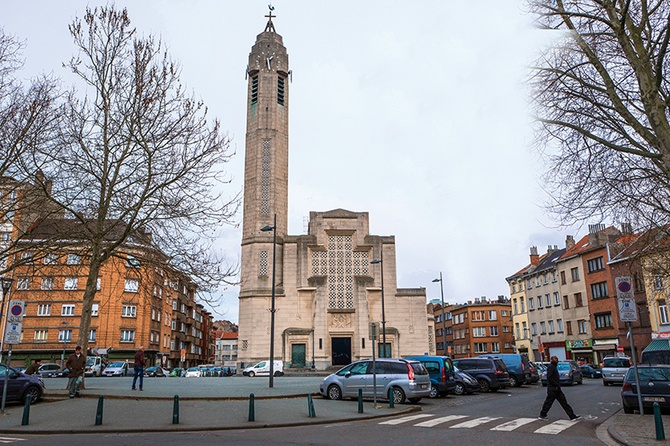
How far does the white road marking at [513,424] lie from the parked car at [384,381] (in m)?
4.13

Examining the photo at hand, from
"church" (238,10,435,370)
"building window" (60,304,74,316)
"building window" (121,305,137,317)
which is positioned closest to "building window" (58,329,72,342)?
"building window" (60,304,74,316)

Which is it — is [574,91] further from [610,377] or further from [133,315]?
[133,315]

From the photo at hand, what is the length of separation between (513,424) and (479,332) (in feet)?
242

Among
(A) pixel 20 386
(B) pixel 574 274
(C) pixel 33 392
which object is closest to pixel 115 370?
(C) pixel 33 392

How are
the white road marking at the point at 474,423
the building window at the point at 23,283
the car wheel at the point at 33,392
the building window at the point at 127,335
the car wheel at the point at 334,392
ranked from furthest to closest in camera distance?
the building window at the point at 127,335, the building window at the point at 23,283, the car wheel at the point at 334,392, the car wheel at the point at 33,392, the white road marking at the point at 474,423

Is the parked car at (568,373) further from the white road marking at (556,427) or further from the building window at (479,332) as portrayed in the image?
the building window at (479,332)

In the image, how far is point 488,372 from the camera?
24.8m

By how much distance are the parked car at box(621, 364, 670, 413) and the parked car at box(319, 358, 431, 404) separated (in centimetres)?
602

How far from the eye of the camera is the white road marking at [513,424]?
1198cm

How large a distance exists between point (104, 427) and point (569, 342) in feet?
176

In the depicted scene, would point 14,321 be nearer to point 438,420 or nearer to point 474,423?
point 438,420

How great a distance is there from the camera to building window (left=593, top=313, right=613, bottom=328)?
4969 centimetres

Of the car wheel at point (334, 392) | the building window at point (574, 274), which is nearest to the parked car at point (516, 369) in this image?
the car wheel at point (334, 392)

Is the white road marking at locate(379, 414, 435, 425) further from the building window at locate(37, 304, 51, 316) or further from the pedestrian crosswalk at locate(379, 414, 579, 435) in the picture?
the building window at locate(37, 304, 51, 316)
